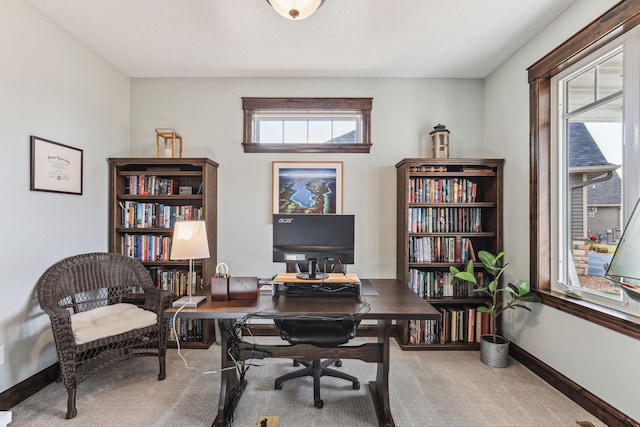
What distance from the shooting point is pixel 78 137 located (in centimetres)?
267

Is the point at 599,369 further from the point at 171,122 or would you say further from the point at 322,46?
the point at 171,122

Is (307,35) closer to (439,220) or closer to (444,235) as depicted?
(439,220)

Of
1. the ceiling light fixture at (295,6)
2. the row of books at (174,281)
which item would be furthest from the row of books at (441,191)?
the row of books at (174,281)

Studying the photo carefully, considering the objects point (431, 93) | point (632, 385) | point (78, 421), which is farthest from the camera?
point (431, 93)

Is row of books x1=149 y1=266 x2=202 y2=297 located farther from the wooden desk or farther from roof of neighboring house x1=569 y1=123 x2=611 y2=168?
roof of neighboring house x1=569 y1=123 x2=611 y2=168

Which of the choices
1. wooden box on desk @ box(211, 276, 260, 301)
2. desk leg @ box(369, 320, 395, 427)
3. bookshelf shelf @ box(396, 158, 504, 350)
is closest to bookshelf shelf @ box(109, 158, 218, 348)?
wooden box on desk @ box(211, 276, 260, 301)

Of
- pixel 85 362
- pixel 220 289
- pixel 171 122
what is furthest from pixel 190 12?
pixel 85 362

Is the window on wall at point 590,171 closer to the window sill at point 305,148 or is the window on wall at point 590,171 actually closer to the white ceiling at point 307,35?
the white ceiling at point 307,35

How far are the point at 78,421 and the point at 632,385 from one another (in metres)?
3.36

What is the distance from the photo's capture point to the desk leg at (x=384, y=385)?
1868mm

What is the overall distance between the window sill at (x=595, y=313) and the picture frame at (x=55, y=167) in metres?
3.99

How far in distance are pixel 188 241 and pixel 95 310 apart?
1.15 metres

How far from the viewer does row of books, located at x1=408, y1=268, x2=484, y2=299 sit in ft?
10.00

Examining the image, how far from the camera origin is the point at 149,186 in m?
3.08
